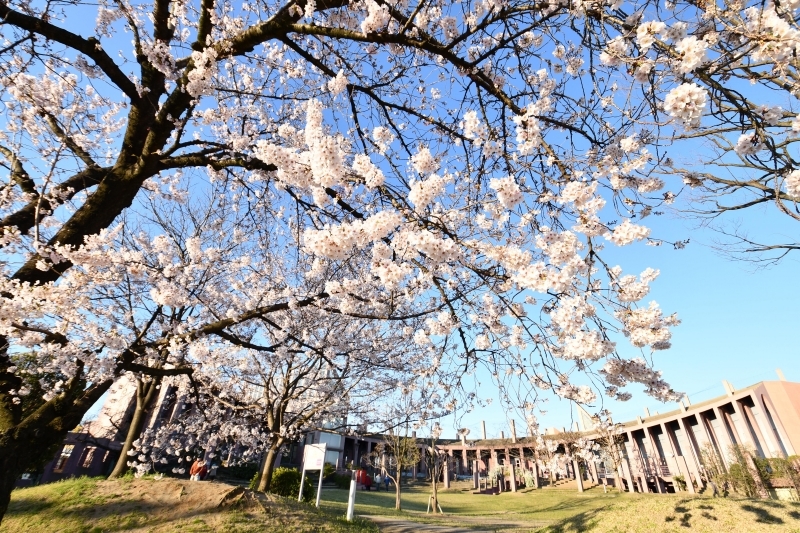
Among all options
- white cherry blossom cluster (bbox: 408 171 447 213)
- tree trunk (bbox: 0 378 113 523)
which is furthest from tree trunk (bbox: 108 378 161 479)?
white cherry blossom cluster (bbox: 408 171 447 213)

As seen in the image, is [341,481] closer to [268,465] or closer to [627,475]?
[268,465]

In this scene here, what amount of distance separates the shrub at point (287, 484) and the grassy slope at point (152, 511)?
4660 mm

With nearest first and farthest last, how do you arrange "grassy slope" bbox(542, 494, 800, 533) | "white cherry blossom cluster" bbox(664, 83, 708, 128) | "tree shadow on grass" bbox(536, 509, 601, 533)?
"white cherry blossom cluster" bbox(664, 83, 708, 128), "grassy slope" bbox(542, 494, 800, 533), "tree shadow on grass" bbox(536, 509, 601, 533)

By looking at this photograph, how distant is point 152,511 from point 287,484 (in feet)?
21.5

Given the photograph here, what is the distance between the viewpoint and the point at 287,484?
13219 millimetres

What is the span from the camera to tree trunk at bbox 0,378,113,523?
3.66 metres

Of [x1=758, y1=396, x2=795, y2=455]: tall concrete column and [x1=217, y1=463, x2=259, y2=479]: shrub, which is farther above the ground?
[x1=758, y1=396, x2=795, y2=455]: tall concrete column

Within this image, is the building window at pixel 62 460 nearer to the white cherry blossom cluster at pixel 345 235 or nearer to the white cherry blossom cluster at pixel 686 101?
the white cherry blossom cluster at pixel 345 235

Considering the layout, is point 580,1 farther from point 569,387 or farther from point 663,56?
point 569,387

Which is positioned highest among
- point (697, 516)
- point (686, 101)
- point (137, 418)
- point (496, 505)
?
point (686, 101)

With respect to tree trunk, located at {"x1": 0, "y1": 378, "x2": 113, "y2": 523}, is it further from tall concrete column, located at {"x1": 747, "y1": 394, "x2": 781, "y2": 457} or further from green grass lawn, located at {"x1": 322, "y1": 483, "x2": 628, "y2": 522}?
tall concrete column, located at {"x1": 747, "y1": 394, "x2": 781, "y2": 457}

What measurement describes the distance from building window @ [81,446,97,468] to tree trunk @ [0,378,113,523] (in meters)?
22.3

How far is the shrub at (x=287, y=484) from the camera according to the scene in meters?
13.0

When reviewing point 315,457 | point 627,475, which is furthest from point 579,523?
point 627,475
